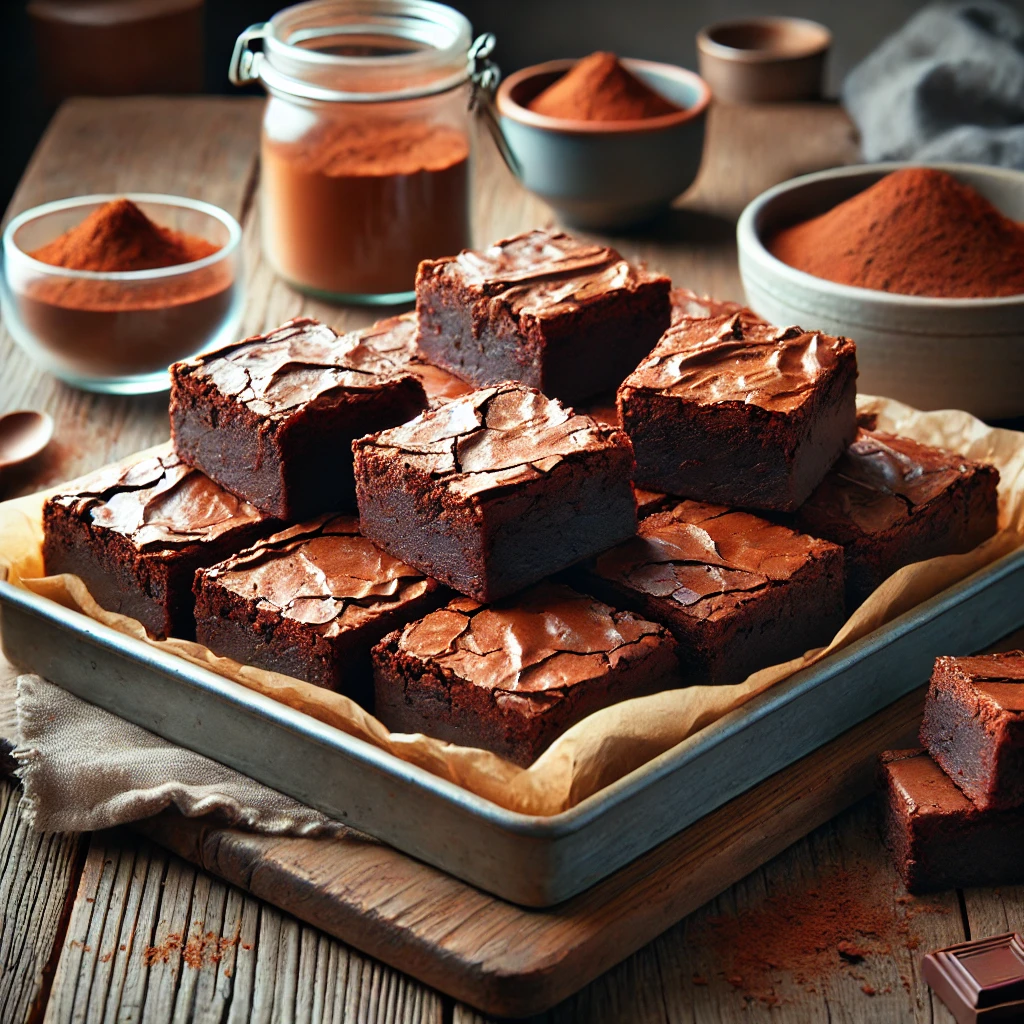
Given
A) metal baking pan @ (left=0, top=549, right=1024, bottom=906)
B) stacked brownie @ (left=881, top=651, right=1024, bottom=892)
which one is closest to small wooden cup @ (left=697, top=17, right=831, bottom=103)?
metal baking pan @ (left=0, top=549, right=1024, bottom=906)

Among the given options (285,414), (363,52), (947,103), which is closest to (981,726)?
(285,414)

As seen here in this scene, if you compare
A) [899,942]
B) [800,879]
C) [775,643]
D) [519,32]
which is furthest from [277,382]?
[519,32]

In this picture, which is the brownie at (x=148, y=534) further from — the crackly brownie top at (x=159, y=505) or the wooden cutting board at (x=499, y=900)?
the wooden cutting board at (x=499, y=900)

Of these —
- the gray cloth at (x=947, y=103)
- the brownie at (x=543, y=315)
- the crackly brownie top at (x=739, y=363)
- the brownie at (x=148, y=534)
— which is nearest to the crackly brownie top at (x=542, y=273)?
the brownie at (x=543, y=315)

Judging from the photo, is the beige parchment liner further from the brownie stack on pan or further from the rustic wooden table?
the rustic wooden table

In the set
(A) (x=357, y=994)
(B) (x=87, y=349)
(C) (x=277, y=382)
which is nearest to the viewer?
(A) (x=357, y=994)

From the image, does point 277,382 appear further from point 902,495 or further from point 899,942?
point 899,942

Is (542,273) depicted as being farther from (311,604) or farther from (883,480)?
(311,604)
